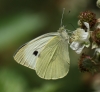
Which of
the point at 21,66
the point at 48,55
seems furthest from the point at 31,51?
the point at 21,66

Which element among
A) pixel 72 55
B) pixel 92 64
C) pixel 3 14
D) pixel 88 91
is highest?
pixel 3 14

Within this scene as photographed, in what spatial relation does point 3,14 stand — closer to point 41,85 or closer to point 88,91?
point 41,85

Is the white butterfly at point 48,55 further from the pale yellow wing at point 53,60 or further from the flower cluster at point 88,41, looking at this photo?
the flower cluster at point 88,41

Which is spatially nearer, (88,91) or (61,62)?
(61,62)

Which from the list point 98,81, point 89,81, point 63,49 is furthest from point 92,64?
point 89,81

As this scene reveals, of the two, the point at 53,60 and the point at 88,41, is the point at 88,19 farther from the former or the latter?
the point at 53,60

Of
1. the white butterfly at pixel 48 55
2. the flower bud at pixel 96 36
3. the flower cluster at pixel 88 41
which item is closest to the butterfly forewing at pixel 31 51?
the white butterfly at pixel 48 55

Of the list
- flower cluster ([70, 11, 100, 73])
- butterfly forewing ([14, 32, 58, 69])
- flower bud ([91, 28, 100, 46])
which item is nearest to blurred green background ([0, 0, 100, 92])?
butterfly forewing ([14, 32, 58, 69])
